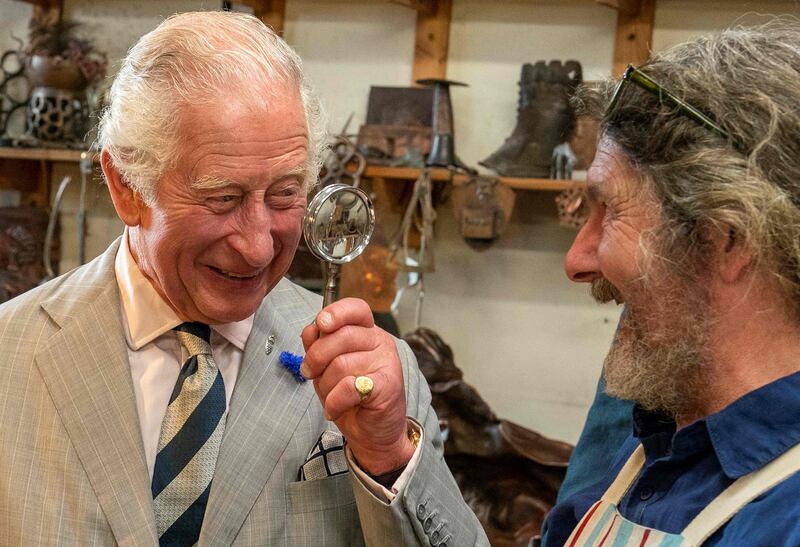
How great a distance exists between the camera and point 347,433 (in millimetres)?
1376

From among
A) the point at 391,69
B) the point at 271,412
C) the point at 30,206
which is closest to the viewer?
A: the point at 271,412

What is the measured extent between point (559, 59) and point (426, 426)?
2.04m

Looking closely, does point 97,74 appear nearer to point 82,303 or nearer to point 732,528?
point 82,303

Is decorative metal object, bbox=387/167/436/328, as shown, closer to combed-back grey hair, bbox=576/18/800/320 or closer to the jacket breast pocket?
the jacket breast pocket

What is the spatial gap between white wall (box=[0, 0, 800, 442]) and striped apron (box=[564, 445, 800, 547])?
2.05 metres

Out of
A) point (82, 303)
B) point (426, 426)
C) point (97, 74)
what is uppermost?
point (97, 74)

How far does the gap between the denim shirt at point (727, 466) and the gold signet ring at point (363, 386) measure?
1.11 feet

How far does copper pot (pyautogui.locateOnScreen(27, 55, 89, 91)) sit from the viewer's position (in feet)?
11.9

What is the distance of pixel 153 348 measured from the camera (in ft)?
4.99

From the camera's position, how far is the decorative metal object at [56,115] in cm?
364

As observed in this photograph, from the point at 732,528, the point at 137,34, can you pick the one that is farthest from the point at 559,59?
the point at 732,528

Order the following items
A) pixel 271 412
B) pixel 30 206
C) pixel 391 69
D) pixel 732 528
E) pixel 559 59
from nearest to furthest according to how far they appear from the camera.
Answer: pixel 732 528
pixel 271 412
pixel 559 59
pixel 391 69
pixel 30 206

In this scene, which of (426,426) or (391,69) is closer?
(426,426)

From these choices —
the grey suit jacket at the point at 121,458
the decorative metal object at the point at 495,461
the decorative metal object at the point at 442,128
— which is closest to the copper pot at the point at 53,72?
the decorative metal object at the point at 442,128
